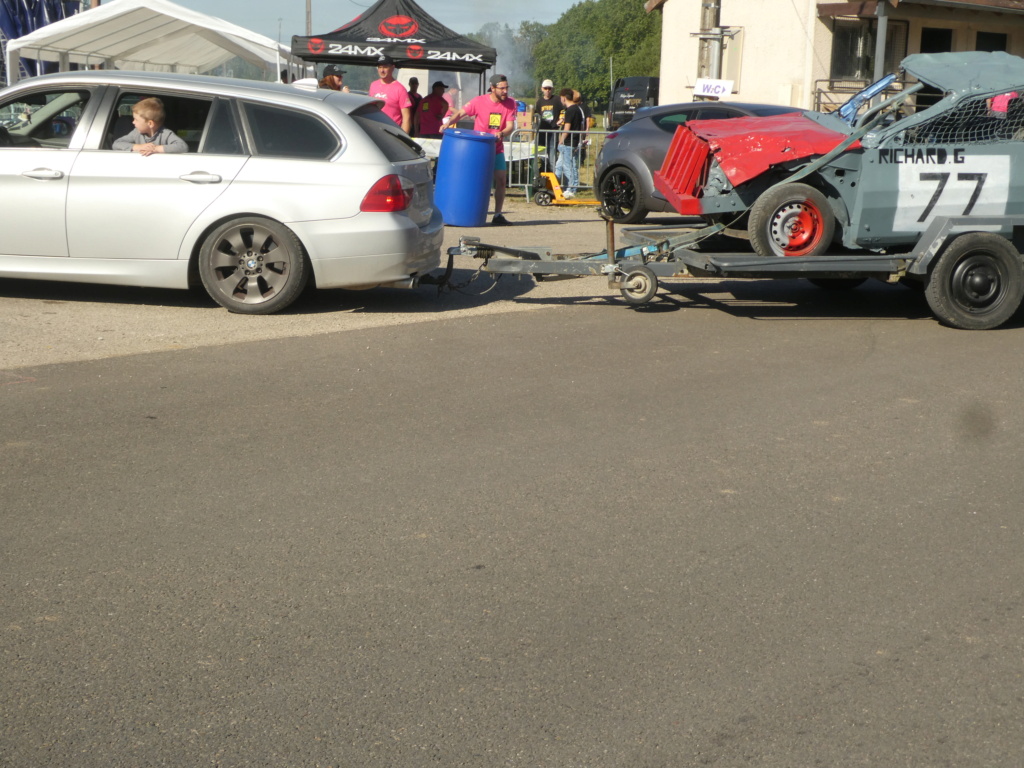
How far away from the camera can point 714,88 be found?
23.0m

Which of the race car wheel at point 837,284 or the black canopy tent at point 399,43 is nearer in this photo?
the race car wheel at point 837,284

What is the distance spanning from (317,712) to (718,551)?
5.89ft

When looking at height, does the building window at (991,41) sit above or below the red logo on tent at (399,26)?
above

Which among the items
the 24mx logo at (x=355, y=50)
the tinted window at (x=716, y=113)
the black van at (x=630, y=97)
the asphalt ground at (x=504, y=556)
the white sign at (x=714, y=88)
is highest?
the black van at (x=630, y=97)

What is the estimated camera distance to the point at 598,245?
1305cm

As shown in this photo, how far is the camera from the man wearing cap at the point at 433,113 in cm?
1831

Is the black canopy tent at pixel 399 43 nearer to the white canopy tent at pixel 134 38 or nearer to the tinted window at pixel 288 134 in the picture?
the white canopy tent at pixel 134 38

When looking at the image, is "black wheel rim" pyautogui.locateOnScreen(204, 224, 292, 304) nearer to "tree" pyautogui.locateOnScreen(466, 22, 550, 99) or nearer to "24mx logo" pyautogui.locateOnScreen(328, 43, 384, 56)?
"24mx logo" pyautogui.locateOnScreen(328, 43, 384, 56)

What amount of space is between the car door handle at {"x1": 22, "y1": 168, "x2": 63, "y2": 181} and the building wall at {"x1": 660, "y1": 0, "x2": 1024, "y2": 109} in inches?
905

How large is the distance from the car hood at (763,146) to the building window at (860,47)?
2099 centimetres

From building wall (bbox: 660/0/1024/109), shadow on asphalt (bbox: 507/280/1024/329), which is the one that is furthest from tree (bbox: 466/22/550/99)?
shadow on asphalt (bbox: 507/280/1024/329)

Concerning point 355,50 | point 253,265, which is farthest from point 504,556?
point 355,50

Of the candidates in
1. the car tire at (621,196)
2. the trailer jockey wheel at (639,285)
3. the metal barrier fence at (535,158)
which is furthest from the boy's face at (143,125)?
the metal barrier fence at (535,158)

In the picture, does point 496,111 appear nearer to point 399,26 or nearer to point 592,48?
point 399,26
